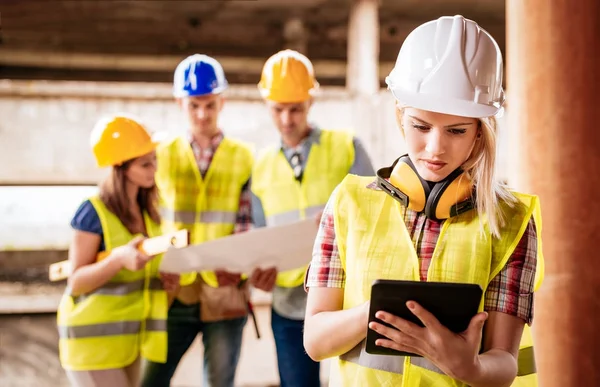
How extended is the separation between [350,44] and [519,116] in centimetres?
464

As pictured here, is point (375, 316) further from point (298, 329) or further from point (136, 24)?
point (136, 24)

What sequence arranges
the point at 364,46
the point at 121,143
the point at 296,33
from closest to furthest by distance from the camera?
the point at 121,143 → the point at 364,46 → the point at 296,33

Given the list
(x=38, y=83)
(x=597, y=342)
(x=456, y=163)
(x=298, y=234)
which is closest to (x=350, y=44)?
(x=38, y=83)

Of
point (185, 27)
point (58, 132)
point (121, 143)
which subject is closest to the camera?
point (121, 143)

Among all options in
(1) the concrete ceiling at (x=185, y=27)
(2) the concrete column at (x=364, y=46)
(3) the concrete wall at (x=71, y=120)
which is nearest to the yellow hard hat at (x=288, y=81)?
(3) the concrete wall at (x=71, y=120)

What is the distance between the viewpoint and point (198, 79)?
3.57m

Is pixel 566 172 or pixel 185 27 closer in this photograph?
pixel 566 172

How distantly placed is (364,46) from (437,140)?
5888 mm

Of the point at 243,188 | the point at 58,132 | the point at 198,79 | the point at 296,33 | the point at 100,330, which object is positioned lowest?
the point at 100,330

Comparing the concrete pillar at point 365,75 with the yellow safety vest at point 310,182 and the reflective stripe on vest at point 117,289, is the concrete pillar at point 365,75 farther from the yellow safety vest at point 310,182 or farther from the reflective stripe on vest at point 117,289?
the reflective stripe on vest at point 117,289

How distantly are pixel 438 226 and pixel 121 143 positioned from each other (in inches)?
77.0

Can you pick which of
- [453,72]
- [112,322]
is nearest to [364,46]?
[112,322]

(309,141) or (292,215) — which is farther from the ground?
(309,141)

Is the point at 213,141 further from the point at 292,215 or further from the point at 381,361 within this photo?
the point at 381,361
